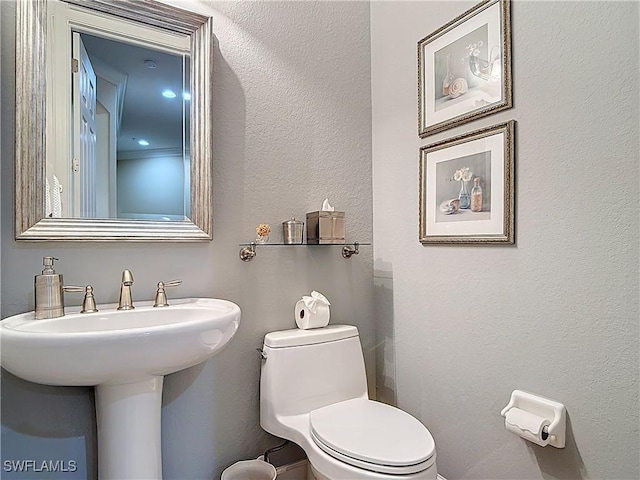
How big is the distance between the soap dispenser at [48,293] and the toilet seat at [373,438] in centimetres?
89

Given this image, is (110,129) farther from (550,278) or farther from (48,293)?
(550,278)

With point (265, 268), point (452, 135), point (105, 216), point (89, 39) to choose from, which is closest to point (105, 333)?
point (105, 216)

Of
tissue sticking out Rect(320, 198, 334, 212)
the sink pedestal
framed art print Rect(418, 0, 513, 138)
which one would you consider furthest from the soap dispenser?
framed art print Rect(418, 0, 513, 138)

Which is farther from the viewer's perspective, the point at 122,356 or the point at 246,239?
the point at 246,239

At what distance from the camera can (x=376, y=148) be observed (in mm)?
1873

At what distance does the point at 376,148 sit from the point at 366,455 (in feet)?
4.33

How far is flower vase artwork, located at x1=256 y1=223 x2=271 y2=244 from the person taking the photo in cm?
154

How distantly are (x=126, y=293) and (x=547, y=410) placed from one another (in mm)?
1381

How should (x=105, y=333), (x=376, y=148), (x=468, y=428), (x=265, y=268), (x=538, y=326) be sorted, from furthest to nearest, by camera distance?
(x=376, y=148), (x=265, y=268), (x=468, y=428), (x=538, y=326), (x=105, y=333)

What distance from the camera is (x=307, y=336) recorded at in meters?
1.55

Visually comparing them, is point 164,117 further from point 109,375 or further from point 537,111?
point 537,111

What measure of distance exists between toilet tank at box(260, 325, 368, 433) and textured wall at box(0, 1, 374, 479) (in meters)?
0.11

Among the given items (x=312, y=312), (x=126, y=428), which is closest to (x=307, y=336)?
(x=312, y=312)

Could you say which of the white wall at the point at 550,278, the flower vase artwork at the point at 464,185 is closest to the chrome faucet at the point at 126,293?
the white wall at the point at 550,278
